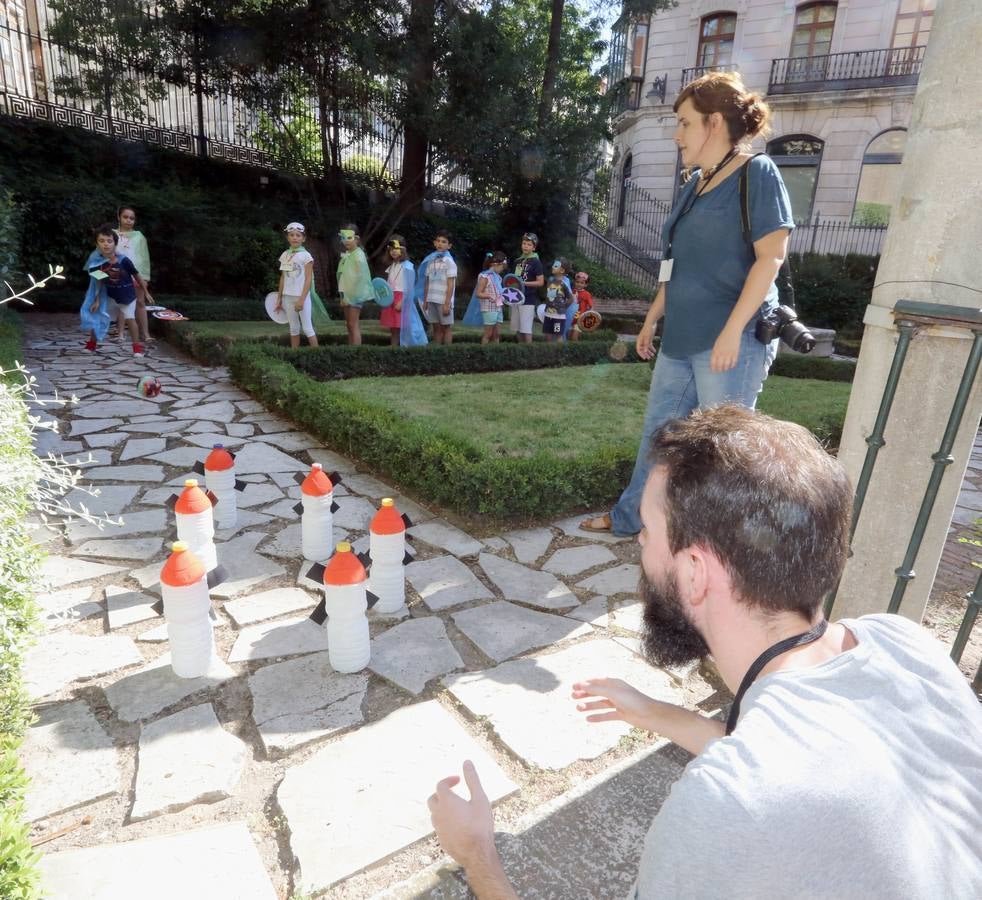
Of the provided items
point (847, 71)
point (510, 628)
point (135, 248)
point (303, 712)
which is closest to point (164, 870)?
point (303, 712)

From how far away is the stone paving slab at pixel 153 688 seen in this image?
2.43 meters

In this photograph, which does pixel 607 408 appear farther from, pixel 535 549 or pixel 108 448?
pixel 108 448

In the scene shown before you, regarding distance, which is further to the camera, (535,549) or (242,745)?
(535,549)

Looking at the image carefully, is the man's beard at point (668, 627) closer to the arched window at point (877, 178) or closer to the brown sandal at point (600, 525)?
the brown sandal at point (600, 525)

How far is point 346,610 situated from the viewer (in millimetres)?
2578

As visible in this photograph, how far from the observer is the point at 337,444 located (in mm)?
5508

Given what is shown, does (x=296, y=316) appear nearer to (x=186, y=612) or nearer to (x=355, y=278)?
(x=355, y=278)

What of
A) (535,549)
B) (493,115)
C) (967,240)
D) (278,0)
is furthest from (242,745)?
(278,0)

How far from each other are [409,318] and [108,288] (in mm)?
4252

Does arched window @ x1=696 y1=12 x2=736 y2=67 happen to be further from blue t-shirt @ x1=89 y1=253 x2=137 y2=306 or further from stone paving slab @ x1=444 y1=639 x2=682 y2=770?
stone paving slab @ x1=444 y1=639 x2=682 y2=770

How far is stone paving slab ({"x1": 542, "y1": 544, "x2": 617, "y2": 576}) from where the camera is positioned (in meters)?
3.71

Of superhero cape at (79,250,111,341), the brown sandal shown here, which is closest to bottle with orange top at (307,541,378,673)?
the brown sandal

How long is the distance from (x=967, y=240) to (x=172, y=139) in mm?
18328

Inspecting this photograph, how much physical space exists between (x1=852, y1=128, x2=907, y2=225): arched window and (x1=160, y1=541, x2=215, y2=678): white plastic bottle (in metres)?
26.2
